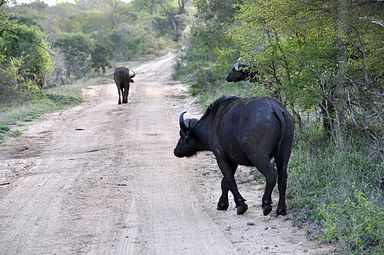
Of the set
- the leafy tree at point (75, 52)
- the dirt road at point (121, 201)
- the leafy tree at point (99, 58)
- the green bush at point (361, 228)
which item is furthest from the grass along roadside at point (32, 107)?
the leafy tree at point (99, 58)

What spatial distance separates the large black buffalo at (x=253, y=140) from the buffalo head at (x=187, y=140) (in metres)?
0.57

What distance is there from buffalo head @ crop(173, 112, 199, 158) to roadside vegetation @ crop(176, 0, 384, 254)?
155cm

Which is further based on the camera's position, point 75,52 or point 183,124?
point 75,52

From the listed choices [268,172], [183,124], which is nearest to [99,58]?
[183,124]

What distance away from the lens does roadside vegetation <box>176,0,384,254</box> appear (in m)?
7.25

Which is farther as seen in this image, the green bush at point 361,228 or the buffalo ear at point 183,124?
the buffalo ear at point 183,124

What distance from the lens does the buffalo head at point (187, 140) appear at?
949 cm

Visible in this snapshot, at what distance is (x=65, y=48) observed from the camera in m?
43.7

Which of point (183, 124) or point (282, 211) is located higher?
point (183, 124)

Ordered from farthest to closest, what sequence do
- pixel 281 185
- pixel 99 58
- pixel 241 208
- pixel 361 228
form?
pixel 99 58, pixel 241 208, pixel 281 185, pixel 361 228

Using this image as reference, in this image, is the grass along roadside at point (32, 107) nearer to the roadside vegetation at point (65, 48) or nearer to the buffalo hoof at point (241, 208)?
the roadside vegetation at point (65, 48)

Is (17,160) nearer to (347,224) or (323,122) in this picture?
(323,122)

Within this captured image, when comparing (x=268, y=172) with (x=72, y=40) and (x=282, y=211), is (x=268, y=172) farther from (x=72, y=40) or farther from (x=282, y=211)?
(x=72, y=40)

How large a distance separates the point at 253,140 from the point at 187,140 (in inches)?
75.8
